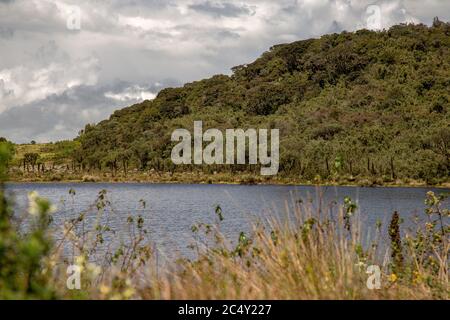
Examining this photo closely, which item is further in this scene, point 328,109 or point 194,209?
point 328,109

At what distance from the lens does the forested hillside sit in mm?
112688

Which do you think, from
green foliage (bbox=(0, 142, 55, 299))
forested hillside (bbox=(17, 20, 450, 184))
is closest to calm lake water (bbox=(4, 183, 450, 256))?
green foliage (bbox=(0, 142, 55, 299))

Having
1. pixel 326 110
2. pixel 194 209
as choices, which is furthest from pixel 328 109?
pixel 194 209

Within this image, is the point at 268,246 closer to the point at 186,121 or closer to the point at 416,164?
the point at 416,164

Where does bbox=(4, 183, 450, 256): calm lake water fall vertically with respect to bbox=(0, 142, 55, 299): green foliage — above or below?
below

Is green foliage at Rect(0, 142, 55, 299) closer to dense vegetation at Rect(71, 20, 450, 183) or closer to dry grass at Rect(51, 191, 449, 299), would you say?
dry grass at Rect(51, 191, 449, 299)

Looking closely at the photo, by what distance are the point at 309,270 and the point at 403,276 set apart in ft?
13.3

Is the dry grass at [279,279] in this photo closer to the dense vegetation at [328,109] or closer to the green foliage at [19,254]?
the green foliage at [19,254]

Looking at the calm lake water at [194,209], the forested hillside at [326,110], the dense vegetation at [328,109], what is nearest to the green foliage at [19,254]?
the calm lake water at [194,209]

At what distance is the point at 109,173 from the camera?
13950 cm

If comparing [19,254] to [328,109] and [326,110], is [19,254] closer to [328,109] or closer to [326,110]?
[326,110]

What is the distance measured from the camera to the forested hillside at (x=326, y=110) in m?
113

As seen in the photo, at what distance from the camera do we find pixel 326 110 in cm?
14612

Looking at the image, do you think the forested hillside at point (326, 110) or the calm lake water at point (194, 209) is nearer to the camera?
the calm lake water at point (194, 209)
